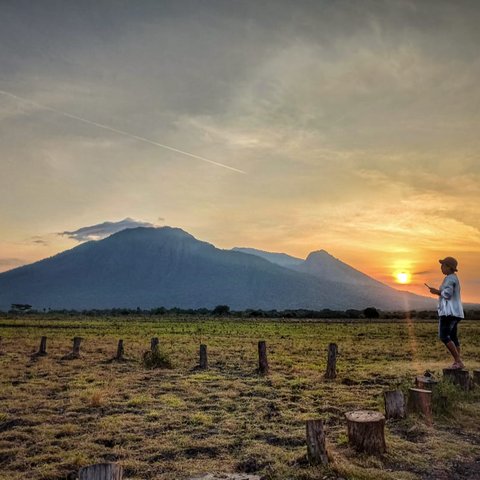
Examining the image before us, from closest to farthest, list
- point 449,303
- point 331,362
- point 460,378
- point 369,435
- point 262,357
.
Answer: point 369,435 → point 449,303 → point 460,378 → point 331,362 → point 262,357

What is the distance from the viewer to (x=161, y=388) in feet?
49.6

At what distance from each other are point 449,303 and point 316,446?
6.48m

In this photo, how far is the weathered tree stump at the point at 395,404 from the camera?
10.1 metres

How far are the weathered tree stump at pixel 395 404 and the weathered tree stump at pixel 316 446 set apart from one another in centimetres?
343

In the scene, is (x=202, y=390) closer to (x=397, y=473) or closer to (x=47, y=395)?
(x=47, y=395)

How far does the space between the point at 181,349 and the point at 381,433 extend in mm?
21661

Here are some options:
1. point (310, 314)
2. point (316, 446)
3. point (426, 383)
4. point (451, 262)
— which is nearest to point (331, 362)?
point (426, 383)

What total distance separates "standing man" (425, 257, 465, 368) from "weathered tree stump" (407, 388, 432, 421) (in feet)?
7.43

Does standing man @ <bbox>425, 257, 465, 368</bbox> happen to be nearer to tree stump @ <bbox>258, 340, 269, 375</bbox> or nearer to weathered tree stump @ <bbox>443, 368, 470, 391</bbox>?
weathered tree stump @ <bbox>443, 368, 470, 391</bbox>

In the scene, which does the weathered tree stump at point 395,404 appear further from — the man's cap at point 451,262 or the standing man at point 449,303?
the man's cap at point 451,262

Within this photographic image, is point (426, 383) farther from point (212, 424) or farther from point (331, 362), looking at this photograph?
point (331, 362)

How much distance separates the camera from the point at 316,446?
290 inches

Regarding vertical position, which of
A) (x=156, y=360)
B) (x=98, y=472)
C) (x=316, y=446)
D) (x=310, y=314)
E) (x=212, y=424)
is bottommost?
(x=310, y=314)

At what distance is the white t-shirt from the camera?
11.8m
